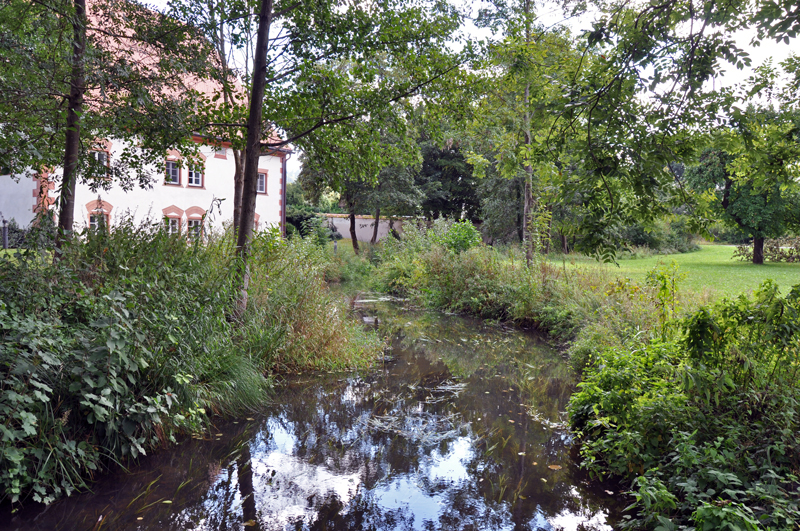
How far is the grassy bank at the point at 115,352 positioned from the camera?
12.0ft

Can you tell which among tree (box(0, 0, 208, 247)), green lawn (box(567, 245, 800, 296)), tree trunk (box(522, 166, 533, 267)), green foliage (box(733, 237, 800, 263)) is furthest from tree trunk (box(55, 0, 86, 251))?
green foliage (box(733, 237, 800, 263))

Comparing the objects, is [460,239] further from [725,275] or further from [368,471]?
[368,471]

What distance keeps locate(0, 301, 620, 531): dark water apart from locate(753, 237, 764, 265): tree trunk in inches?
743

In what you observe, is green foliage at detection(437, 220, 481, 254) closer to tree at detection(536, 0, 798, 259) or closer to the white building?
the white building

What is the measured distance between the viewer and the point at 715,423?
3.88 metres

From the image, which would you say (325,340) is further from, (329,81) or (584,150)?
(584,150)

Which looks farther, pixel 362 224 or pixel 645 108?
pixel 362 224

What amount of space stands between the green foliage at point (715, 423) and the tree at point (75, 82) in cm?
531

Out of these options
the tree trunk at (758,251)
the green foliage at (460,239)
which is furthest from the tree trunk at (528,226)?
the tree trunk at (758,251)

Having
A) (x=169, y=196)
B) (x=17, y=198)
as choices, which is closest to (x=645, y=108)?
(x=169, y=196)

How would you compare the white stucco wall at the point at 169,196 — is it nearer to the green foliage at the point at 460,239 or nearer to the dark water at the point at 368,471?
the green foliage at the point at 460,239

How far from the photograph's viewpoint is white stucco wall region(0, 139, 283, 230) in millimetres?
18953

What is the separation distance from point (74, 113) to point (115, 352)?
4.01m

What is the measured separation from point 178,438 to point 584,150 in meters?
4.46
